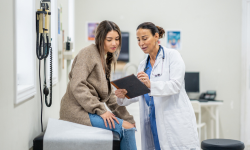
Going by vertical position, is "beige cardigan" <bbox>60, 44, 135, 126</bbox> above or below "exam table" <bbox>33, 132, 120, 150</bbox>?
above

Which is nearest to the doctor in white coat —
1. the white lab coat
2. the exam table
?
the white lab coat

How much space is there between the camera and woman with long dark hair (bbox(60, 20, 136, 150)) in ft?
5.14

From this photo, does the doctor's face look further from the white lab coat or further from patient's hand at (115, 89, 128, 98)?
patient's hand at (115, 89, 128, 98)

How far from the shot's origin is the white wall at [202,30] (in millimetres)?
4340

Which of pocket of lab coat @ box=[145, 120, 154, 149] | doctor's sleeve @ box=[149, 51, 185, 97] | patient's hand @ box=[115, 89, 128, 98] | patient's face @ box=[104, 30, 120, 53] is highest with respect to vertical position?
patient's face @ box=[104, 30, 120, 53]

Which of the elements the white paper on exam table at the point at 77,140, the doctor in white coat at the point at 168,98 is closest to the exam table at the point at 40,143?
the white paper on exam table at the point at 77,140

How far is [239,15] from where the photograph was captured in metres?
4.44

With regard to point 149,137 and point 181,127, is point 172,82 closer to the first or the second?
point 181,127

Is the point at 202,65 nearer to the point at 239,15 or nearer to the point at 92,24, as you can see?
the point at 239,15

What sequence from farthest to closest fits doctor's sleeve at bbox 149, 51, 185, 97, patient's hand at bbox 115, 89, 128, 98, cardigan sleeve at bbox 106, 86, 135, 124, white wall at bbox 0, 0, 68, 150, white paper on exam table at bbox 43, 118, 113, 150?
cardigan sleeve at bbox 106, 86, 135, 124 < patient's hand at bbox 115, 89, 128, 98 < doctor's sleeve at bbox 149, 51, 185, 97 < white paper on exam table at bbox 43, 118, 113, 150 < white wall at bbox 0, 0, 68, 150

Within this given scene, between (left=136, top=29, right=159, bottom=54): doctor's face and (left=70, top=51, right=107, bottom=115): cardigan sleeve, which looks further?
(left=136, top=29, right=159, bottom=54): doctor's face

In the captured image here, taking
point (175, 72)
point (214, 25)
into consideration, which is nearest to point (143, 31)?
point (175, 72)

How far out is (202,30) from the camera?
4.45 metres

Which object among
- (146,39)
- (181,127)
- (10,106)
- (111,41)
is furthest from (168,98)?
(10,106)
